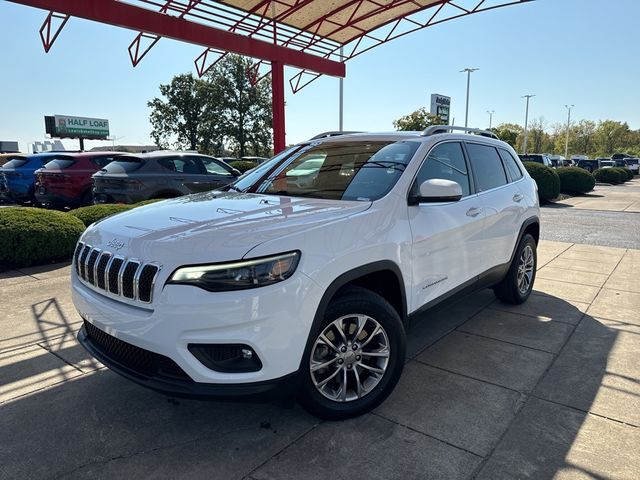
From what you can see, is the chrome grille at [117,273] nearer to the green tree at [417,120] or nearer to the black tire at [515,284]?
the black tire at [515,284]

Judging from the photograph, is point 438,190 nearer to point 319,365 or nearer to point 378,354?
point 378,354

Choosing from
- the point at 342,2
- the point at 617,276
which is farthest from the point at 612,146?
the point at 617,276

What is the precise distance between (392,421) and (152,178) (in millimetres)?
7576

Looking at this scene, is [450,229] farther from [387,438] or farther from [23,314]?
[23,314]

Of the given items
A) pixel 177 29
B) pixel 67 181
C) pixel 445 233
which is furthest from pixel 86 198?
pixel 445 233

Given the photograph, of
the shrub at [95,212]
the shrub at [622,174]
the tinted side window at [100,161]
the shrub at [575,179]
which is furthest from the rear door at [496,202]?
the shrub at [622,174]

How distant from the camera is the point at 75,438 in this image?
2625 millimetres

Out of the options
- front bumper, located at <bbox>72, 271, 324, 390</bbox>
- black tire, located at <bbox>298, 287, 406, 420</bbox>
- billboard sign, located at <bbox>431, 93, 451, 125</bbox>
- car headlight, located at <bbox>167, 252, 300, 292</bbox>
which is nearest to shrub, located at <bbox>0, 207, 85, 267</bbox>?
front bumper, located at <bbox>72, 271, 324, 390</bbox>

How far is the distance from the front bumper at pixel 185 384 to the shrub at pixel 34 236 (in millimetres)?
4739

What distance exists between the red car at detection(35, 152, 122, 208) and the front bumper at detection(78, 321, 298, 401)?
9388mm

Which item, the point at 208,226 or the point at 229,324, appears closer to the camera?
the point at 229,324

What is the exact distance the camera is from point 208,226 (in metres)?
2.52

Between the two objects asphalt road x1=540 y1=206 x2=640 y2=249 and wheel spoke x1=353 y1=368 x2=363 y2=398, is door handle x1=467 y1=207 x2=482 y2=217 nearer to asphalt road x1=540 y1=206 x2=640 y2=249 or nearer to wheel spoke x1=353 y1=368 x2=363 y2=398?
wheel spoke x1=353 y1=368 x2=363 y2=398

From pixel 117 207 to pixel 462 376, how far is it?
6484mm
